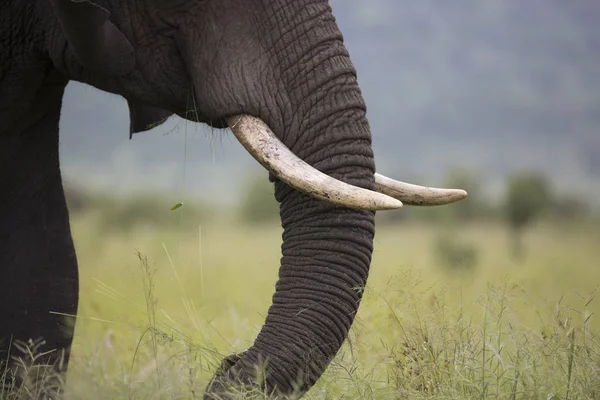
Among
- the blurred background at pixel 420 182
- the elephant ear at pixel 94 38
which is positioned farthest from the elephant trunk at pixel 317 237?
the elephant ear at pixel 94 38

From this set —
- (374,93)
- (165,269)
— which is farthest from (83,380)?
(374,93)

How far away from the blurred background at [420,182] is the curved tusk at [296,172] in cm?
25

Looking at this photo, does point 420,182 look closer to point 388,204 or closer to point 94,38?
point 94,38

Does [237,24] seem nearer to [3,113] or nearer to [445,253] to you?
[3,113]

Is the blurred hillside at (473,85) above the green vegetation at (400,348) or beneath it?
above

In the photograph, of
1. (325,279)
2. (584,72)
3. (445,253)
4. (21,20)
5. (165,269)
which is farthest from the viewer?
(584,72)

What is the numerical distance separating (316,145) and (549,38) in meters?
192

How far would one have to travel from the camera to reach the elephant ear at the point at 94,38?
12.5 feet

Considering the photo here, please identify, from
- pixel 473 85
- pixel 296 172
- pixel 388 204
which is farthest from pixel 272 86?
pixel 473 85

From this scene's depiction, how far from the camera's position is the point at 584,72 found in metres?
173

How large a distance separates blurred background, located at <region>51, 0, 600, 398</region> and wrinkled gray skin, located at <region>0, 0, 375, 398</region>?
12.3 inches

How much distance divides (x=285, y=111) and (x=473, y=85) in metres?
161

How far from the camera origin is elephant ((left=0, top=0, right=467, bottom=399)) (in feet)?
11.8

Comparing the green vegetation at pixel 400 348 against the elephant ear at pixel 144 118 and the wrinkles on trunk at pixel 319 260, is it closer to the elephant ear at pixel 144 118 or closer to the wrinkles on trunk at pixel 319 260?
the wrinkles on trunk at pixel 319 260
